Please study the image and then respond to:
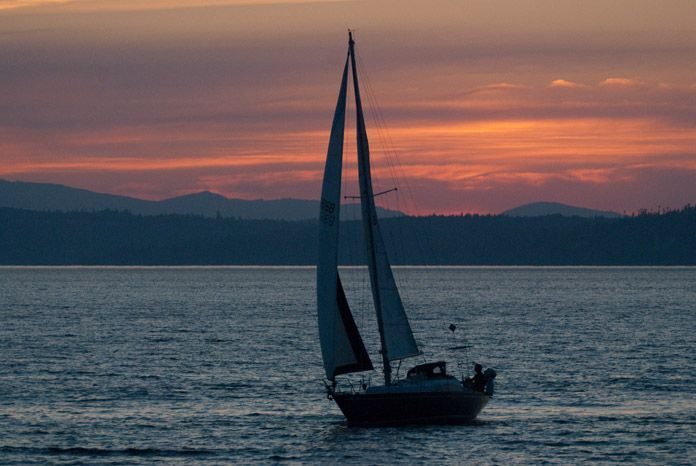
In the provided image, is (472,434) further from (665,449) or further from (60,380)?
(60,380)

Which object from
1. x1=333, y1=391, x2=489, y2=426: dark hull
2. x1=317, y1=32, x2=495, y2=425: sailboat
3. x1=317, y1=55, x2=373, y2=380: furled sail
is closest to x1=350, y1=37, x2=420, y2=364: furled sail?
x1=317, y1=32, x2=495, y2=425: sailboat

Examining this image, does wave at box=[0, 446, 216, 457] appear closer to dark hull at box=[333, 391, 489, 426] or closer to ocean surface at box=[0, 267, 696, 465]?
ocean surface at box=[0, 267, 696, 465]

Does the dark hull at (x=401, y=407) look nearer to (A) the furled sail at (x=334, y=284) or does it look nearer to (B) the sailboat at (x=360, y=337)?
(B) the sailboat at (x=360, y=337)

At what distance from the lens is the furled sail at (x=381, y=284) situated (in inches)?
1917

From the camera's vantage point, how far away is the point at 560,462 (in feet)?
150

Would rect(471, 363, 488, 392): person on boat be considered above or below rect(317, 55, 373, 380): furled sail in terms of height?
below

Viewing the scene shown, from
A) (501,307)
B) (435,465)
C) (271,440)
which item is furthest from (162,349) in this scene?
(501,307)

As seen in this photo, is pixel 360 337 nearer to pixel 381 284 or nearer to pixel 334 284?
pixel 381 284

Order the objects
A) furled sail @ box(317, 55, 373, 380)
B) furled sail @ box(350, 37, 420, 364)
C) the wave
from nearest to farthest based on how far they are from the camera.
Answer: the wave < furled sail @ box(317, 55, 373, 380) < furled sail @ box(350, 37, 420, 364)

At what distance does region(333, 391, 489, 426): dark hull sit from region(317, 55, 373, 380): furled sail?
51.1 inches

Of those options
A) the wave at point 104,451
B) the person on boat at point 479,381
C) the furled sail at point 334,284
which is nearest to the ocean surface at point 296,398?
the wave at point 104,451

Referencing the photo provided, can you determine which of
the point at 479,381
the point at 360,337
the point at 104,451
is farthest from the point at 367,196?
the point at 104,451

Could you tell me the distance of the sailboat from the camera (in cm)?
4806

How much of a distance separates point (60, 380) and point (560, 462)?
34651mm
